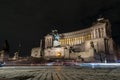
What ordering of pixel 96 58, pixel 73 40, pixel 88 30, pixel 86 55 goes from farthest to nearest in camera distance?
pixel 73 40 < pixel 88 30 < pixel 86 55 < pixel 96 58

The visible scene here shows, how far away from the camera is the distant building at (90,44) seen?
8177 cm

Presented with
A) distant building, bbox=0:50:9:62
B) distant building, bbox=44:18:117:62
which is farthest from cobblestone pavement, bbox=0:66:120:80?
distant building, bbox=0:50:9:62

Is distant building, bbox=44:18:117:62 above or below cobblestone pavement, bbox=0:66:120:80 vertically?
above

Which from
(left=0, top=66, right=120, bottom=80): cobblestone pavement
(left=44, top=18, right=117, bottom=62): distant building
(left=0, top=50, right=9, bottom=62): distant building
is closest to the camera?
(left=0, top=66, right=120, bottom=80): cobblestone pavement

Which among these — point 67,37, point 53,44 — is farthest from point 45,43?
point 67,37

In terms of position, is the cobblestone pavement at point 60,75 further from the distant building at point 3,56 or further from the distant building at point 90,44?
the distant building at point 3,56

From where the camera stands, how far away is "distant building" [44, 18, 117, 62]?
3219 inches

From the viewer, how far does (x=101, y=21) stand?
102 meters

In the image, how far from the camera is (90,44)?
90.8m

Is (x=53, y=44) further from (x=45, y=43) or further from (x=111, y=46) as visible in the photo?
(x=111, y=46)

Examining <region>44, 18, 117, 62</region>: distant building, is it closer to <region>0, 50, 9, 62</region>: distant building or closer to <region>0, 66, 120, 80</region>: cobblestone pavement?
<region>0, 50, 9, 62</region>: distant building

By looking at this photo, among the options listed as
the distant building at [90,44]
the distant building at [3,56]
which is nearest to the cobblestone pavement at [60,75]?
the distant building at [90,44]

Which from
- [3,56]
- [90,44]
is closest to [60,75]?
[3,56]

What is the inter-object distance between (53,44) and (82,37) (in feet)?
88.5
